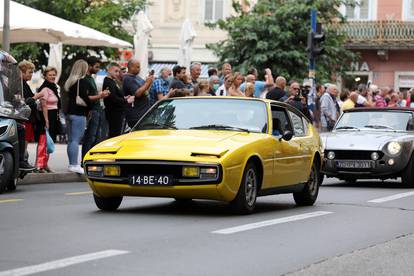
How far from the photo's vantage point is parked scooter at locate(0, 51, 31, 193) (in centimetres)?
1512

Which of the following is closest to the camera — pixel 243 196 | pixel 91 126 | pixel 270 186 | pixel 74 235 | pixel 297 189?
pixel 74 235

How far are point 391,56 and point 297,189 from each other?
1368 inches

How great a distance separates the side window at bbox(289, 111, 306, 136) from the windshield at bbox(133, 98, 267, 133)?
3.09 feet

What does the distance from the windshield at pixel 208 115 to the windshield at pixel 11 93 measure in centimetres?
272

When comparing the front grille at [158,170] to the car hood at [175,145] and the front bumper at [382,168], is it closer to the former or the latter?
the car hood at [175,145]

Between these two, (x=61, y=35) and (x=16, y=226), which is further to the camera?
(x=61, y=35)

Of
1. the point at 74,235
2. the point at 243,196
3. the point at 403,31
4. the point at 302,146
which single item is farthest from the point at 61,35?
the point at 403,31

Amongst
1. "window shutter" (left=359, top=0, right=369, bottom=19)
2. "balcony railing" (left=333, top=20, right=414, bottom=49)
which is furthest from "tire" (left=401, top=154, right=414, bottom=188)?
"window shutter" (left=359, top=0, right=369, bottom=19)

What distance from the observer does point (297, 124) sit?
14812 mm

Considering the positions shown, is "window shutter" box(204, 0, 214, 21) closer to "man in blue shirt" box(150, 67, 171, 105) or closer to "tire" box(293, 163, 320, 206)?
"man in blue shirt" box(150, 67, 171, 105)

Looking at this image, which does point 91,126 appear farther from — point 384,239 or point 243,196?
point 384,239

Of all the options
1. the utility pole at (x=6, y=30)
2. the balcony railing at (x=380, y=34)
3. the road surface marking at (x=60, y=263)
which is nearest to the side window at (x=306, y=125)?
the utility pole at (x=6, y=30)

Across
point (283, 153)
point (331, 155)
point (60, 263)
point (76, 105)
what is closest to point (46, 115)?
point (76, 105)

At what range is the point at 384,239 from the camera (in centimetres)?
1089
